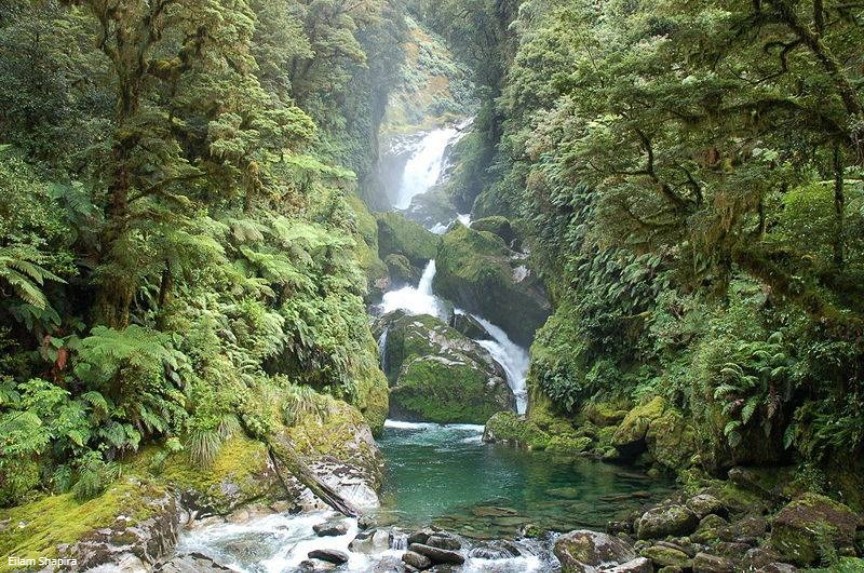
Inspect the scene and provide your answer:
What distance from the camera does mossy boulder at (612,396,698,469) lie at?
456 inches

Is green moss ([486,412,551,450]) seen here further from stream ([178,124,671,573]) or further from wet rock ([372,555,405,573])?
wet rock ([372,555,405,573])

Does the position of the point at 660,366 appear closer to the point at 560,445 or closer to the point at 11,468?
the point at 560,445

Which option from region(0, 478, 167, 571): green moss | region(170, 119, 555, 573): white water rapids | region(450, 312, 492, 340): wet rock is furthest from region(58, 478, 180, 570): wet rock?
region(450, 312, 492, 340): wet rock

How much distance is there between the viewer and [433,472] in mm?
12766

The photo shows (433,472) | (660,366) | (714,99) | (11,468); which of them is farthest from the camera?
(660,366)

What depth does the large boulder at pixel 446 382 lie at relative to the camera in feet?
67.3

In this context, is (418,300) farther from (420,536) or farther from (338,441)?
(420,536)

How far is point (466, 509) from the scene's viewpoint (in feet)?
31.7

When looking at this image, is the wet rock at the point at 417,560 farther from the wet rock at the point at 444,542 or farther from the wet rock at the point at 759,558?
the wet rock at the point at 759,558

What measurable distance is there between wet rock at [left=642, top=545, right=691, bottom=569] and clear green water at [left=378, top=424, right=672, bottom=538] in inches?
63.9

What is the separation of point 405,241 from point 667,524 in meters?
22.5

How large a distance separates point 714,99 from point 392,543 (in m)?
6.55

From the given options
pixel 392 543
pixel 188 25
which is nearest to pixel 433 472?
pixel 392 543

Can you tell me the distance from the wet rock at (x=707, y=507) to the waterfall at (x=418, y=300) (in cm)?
1714
